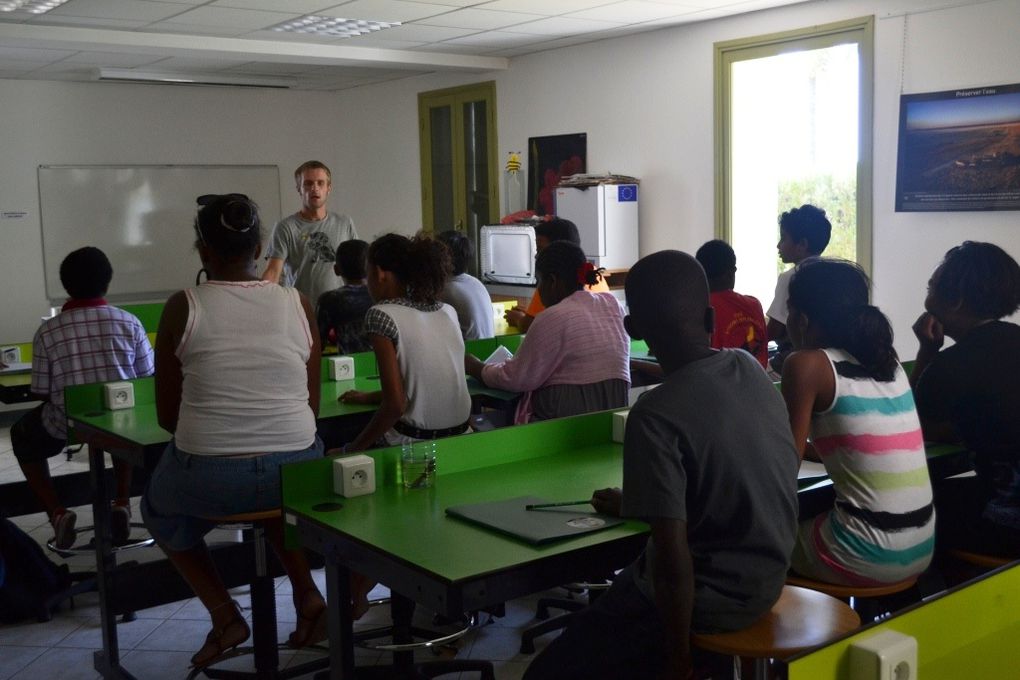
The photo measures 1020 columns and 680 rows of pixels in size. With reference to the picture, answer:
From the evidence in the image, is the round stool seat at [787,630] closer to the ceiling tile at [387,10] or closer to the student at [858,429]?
the student at [858,429]

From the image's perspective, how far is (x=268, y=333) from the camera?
2.69 meters

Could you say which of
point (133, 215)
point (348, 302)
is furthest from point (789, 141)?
point (133, 215)

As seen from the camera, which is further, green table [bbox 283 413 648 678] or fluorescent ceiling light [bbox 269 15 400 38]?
fluorescent ceiling light [bbox 269 15 400 38]

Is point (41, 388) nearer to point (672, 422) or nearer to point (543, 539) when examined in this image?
point (543, 539)

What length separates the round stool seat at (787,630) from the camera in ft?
6.17

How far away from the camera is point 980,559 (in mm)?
2650

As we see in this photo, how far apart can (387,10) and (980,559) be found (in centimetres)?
483

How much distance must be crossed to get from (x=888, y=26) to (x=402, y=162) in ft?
15.8

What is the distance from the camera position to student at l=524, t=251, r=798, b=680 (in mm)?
1798

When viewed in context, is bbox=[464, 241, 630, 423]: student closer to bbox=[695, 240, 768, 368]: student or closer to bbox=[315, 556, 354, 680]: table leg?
bbox=[695, 240, 768, 368]: student

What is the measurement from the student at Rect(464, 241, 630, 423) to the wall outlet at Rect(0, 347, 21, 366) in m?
2.67

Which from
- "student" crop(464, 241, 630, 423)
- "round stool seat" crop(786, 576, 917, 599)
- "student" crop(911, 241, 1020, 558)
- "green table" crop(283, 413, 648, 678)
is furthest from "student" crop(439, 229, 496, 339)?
"round stool seat" crop(786, 576, 917, 599)

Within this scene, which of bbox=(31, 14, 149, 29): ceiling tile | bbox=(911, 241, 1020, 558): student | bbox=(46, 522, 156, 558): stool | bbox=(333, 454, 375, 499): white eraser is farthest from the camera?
bbox=(31, 14, 149, 29): ceiling tile

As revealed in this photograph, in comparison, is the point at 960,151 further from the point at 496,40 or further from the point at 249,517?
the point at 249,517
